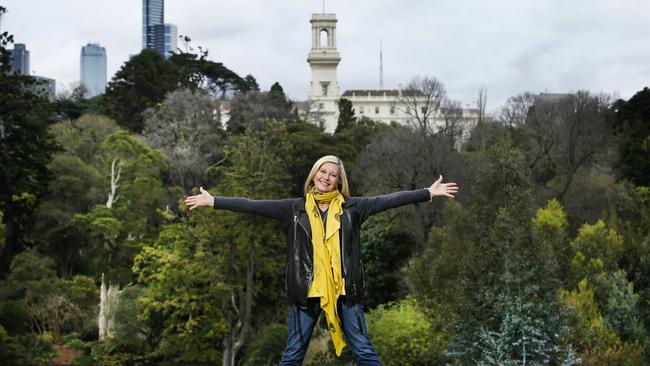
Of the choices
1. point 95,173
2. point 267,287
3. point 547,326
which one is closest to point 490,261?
point 547,326

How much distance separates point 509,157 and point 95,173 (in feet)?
78.2

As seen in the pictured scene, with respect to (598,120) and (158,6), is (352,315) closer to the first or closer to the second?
(598,120)

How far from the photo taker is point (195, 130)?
4231 centimetres

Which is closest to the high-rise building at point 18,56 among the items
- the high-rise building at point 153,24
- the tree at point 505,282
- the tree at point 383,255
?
the tree at point 383,255

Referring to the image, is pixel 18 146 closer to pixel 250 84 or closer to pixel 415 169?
pixel 415 169

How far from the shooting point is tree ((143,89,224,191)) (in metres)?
37.9

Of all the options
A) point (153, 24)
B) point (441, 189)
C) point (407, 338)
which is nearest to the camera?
point (441, 189)

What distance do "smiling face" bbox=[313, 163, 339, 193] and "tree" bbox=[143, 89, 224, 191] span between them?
32822 mm

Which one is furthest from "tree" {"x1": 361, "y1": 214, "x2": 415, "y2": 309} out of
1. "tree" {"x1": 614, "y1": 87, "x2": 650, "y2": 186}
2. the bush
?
"tree" {"x1": 614, "y1": 87, "x2": 650, "y2": 186}

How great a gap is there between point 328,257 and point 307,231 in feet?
0.67

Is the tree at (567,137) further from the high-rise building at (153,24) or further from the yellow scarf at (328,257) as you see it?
the high-rise building at (153,24)

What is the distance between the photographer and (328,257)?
4980mm

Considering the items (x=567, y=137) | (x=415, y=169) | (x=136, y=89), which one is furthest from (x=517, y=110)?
(x=136, y=89)

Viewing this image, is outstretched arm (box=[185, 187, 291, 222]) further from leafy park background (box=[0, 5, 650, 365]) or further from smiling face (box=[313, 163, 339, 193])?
leafy park background (box=[0, 5, 650, 365])
